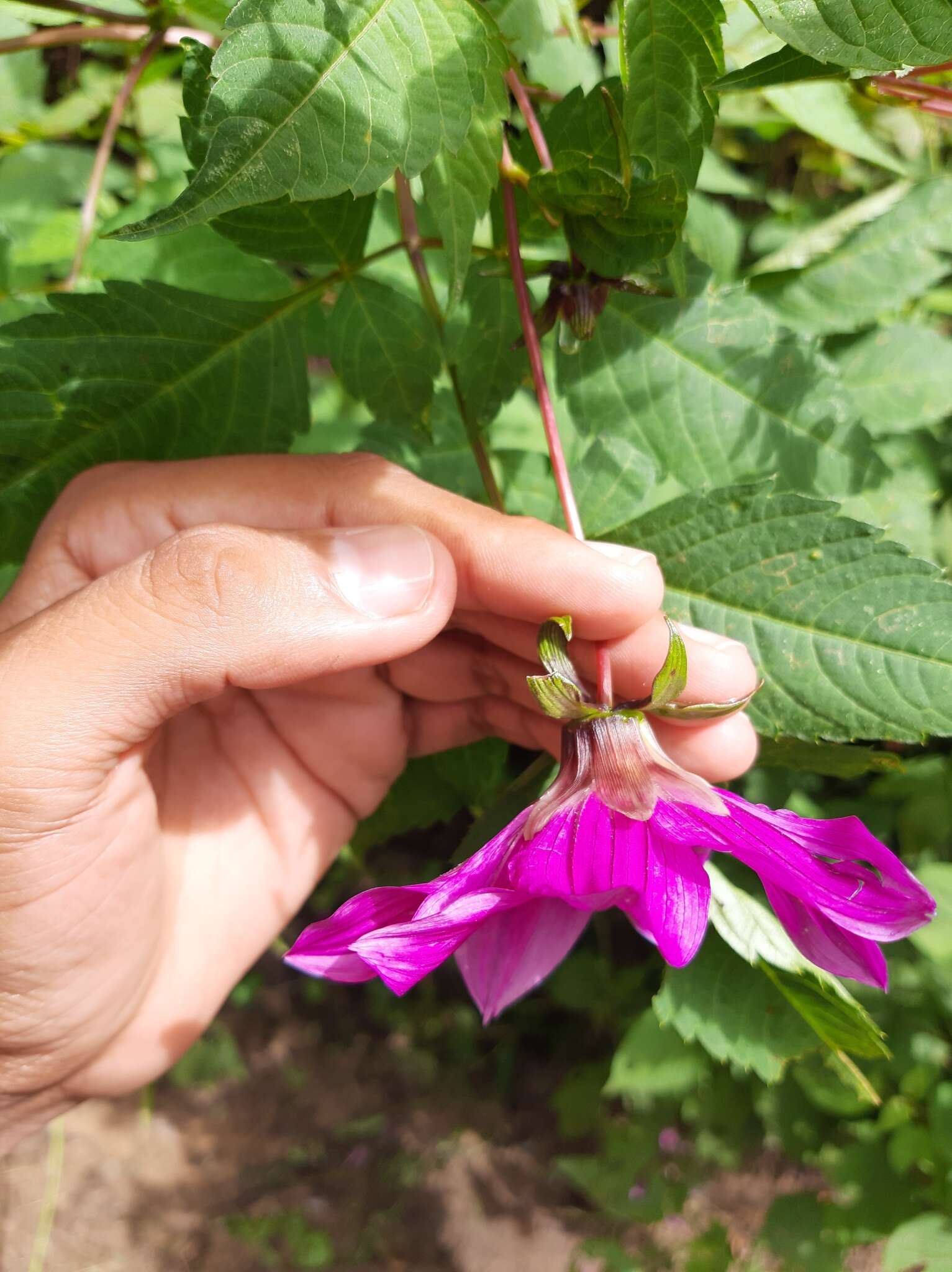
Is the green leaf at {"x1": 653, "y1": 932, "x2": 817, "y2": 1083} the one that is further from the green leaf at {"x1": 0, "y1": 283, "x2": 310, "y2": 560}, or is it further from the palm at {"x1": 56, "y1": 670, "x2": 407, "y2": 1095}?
the green leaf at {"x1": 0, "y1": 283, "x2": 310, "y2": 560}

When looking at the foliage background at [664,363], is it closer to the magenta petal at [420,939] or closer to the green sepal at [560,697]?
the green sepal at [560,697]

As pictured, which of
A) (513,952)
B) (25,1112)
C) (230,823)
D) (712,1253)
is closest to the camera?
(513,952)

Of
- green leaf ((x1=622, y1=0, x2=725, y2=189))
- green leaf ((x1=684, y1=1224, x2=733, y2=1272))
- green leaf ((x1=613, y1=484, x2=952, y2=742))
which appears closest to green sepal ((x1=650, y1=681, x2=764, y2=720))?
green leaf ((x1=613, y1=484, x2=952, y2=742))

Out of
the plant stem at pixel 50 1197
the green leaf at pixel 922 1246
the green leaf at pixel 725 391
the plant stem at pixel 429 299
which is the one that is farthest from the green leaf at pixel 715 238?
the plant stem at pixel 50 1197

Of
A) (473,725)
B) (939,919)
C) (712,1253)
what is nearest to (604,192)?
(473,725)

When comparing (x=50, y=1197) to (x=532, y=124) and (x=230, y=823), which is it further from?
(x=532, y=124)
